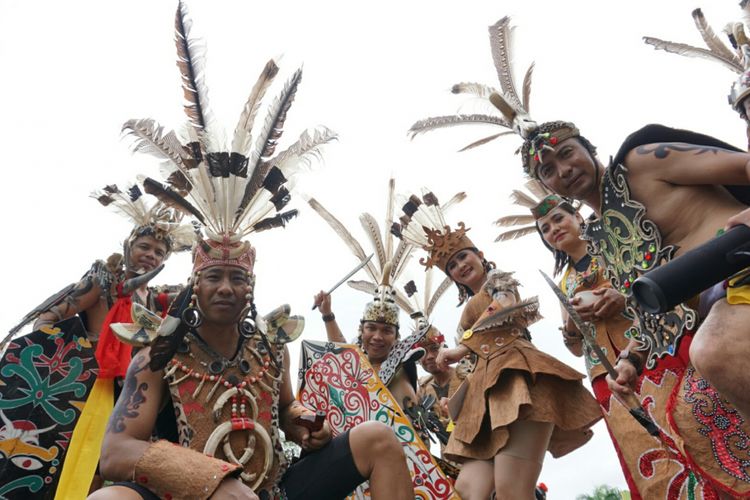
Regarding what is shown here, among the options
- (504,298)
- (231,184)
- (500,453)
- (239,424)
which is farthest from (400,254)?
(239,424)

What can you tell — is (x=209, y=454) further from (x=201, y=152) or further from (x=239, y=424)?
(x=201, y=152)

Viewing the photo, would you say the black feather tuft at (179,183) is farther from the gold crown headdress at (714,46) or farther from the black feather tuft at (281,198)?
the gold crown headdress at (714,46)

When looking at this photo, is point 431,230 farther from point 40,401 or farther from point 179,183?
point 40,401

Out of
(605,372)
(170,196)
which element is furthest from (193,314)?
(605,372)

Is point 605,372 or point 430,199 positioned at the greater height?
point 430,199

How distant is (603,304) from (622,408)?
61cm

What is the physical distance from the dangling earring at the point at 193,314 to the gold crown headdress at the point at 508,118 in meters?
1.95

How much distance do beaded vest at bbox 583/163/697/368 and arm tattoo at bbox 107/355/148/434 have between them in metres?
2.12

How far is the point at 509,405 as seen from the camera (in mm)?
4129

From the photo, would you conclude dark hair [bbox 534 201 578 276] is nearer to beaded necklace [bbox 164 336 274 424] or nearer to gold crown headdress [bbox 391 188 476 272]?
gold crown headdress [bbox 391 188 476 272]

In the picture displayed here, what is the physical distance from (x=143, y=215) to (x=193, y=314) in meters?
2.55

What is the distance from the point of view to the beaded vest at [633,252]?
9.18 ft

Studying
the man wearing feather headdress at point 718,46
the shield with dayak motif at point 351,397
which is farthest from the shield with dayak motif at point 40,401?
the man wearing feather headdress at point 718,46

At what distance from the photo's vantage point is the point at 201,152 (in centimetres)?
363
